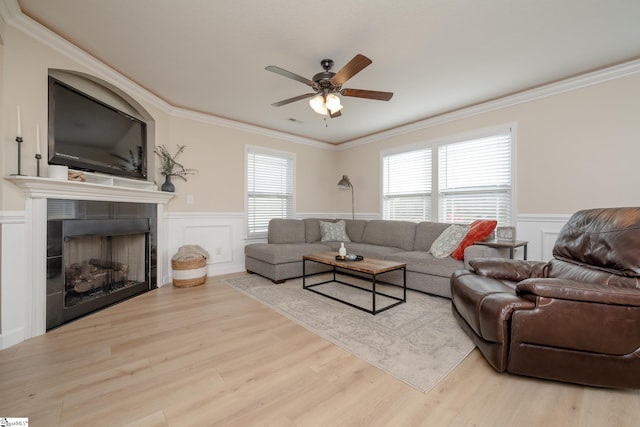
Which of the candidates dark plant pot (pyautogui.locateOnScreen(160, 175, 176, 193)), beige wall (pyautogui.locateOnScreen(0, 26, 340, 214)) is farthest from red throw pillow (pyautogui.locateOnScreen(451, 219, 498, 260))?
dark plant pot (pyautogui.locateOnScreen(160, 175, 176, 193))

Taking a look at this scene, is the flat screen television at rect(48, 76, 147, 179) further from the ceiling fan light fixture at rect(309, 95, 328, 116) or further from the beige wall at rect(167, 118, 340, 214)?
the ceiling fan light fixture at rect(309, 95, 328, 116)

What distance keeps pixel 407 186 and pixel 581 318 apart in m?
3.33

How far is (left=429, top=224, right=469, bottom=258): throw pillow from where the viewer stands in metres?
3.21

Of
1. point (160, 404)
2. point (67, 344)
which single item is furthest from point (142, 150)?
point (160, 404)

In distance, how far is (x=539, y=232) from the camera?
319 cm

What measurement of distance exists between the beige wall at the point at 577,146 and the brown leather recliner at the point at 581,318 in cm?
138

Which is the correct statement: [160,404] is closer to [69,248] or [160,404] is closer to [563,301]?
[69,248]

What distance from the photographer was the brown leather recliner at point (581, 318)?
55.6 inches

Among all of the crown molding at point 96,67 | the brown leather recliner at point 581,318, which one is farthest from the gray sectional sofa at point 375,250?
the crown molding at point 96,67

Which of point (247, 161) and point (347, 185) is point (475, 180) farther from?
point (247, 161)

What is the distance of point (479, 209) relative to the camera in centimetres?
373

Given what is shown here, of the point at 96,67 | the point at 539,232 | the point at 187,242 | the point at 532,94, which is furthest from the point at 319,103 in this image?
the point at 539,232

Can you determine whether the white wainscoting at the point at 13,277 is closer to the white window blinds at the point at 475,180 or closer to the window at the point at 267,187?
the window at the point at 267,187

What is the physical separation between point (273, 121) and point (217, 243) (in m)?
2.23
